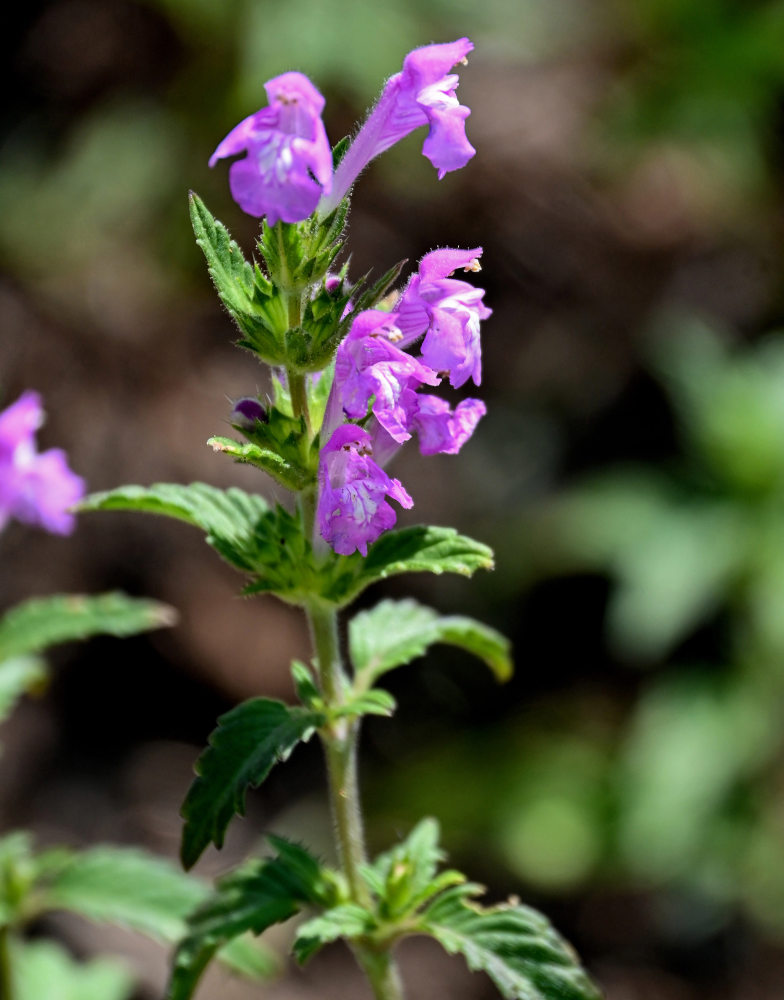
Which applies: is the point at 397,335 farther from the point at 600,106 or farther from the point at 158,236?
the point at 600,106

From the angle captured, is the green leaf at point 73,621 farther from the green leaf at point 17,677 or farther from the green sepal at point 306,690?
the green sepal at point 306,690

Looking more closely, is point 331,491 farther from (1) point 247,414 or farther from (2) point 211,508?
(2) point 211,508

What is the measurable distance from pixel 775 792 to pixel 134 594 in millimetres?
3202

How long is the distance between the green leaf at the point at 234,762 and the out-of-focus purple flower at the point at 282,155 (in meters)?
0.76

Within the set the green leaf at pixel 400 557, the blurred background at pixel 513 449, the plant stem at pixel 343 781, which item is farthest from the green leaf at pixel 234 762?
the blurred background at pixel 513 449

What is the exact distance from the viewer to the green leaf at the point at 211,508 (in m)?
1.79

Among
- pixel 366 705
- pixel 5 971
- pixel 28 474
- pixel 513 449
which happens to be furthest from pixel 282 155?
pixel 513 449

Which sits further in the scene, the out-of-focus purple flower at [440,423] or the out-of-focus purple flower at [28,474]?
the out-of-focus purple flower at [28,474]

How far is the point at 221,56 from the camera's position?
7203 millimetres

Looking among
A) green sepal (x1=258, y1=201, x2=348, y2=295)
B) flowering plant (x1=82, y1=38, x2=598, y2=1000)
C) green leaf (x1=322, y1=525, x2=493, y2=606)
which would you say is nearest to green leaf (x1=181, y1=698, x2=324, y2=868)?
flowering plant (x1=82, y1=38, x2=598, y2=1000)

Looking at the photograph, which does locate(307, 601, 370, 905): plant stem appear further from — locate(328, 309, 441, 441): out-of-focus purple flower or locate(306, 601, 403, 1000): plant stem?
locate(328, 309, 441, 441): out-of-focus purple flower

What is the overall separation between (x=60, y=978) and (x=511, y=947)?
1.42 m

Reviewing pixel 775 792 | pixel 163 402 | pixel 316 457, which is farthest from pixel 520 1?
pixel 316 457

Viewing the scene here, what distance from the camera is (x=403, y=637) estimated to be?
208 cm
